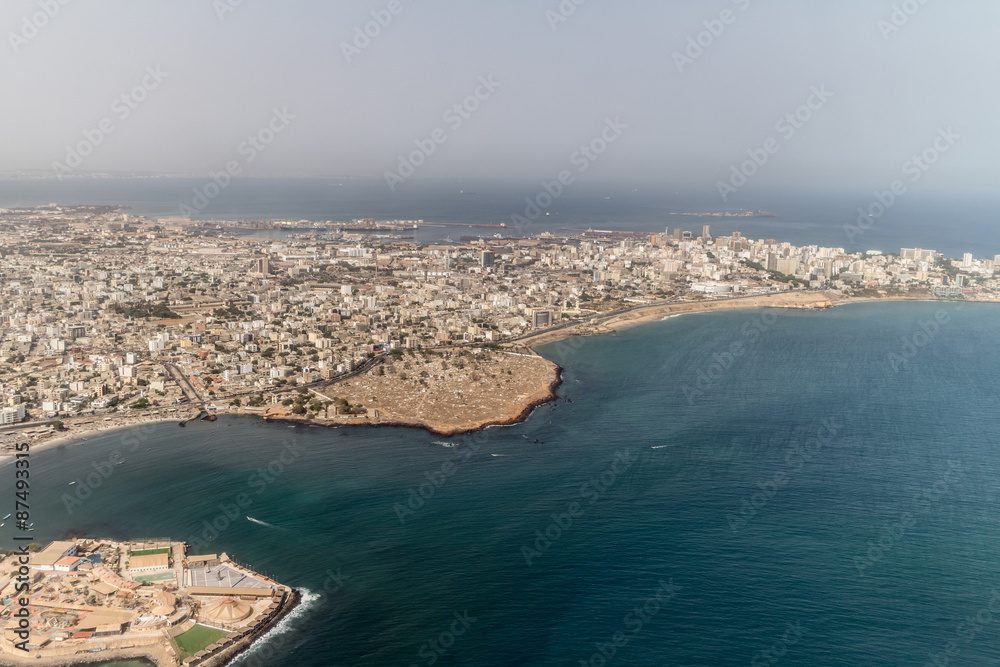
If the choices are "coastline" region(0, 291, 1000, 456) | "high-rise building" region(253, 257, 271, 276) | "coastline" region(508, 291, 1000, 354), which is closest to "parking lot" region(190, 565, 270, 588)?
"coastline" region(0, 291, 1000, 456)

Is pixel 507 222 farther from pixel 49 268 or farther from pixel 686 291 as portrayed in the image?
pixel 49 268

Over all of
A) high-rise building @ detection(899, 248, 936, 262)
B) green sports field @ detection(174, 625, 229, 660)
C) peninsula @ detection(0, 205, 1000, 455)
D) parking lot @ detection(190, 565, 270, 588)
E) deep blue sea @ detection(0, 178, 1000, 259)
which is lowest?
green sports field @ detection(174, 625, 229, 660)

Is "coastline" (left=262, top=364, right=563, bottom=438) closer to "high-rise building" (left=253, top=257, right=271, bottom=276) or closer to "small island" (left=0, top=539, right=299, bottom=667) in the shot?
"small island" (left=0, top=539, right=299, bottom=667)

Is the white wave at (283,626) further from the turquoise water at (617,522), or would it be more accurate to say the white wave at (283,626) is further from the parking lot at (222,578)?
the parking lot at (222,578)

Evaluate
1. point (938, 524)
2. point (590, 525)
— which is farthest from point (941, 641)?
point (590, 525)

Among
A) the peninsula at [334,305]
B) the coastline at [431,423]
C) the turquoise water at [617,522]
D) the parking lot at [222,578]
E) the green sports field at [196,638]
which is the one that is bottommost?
the green sports field at [196,638]

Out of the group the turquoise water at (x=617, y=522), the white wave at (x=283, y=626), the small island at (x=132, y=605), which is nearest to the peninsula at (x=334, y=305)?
the turquoise water at (x=617, y=522)

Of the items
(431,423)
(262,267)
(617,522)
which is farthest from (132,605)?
(262,267)
